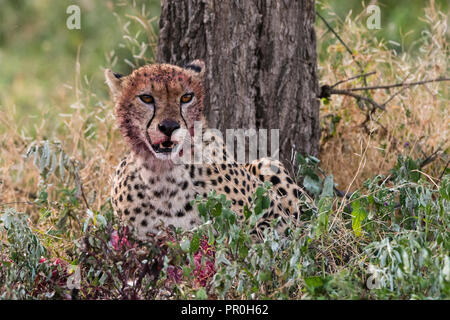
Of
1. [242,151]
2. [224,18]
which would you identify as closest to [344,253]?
[242,151]

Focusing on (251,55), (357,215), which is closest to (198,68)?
(251,55)

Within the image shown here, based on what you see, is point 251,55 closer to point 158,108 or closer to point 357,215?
point 158,108

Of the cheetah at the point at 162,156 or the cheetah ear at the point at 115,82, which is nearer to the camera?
the cheetah at the point at 162,156

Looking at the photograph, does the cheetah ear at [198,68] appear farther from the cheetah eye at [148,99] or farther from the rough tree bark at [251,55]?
the rough tree bark at [251,55]

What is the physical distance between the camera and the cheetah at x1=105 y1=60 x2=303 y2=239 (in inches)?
124

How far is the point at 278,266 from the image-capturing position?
9.81ft

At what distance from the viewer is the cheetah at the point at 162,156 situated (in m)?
3.16

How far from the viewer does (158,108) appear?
124 inches

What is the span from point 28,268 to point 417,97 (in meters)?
2.72

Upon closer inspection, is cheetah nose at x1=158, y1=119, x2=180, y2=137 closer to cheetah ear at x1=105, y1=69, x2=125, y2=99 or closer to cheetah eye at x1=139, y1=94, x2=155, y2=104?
cheetah eye at x1=139, y1=94, x2=155, y2=104

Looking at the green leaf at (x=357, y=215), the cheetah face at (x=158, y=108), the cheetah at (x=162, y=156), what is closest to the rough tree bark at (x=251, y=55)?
the cheetah at (x=162, y=156)

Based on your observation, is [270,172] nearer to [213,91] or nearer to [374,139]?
[213,91]

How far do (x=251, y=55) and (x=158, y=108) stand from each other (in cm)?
95
